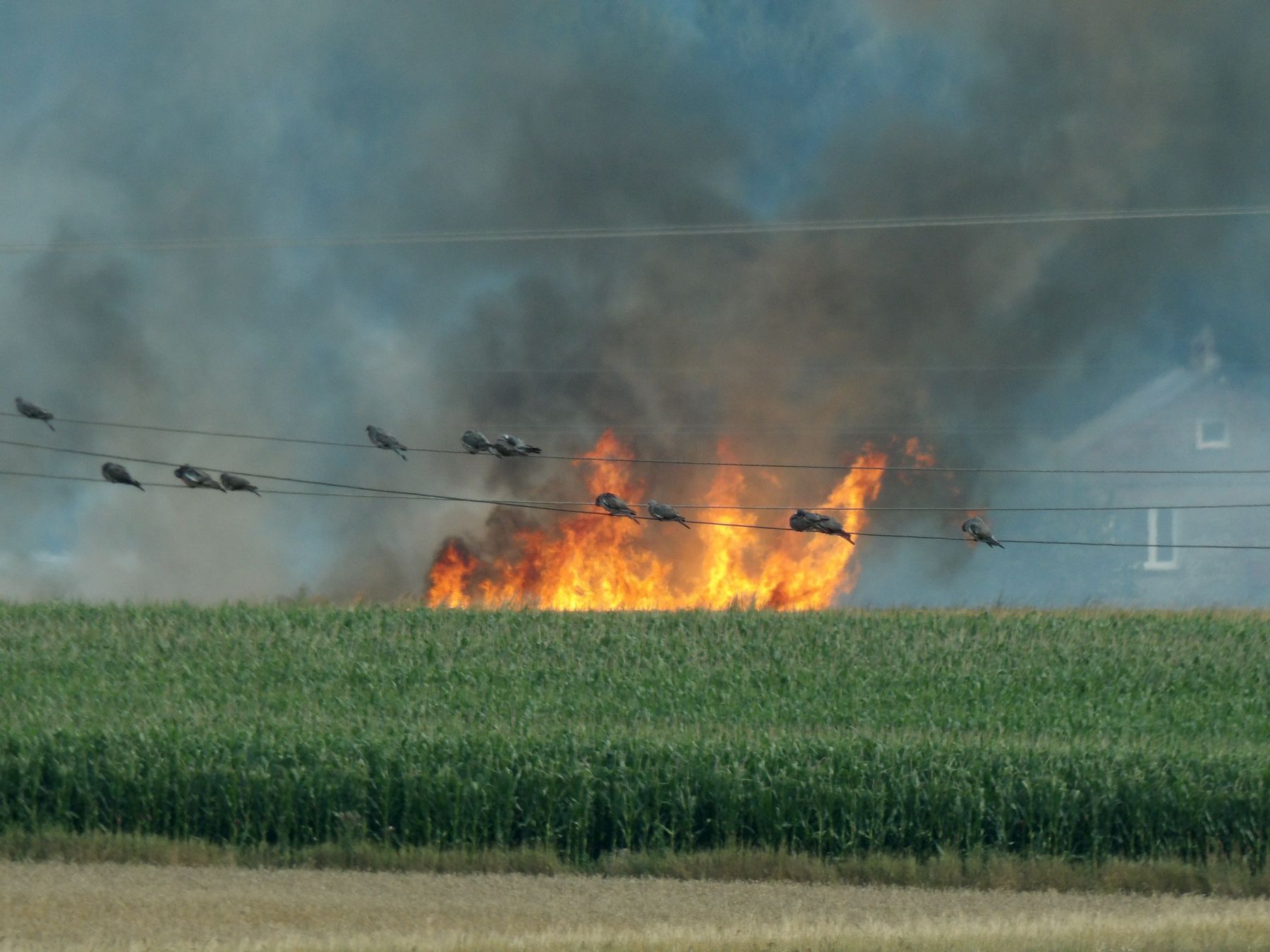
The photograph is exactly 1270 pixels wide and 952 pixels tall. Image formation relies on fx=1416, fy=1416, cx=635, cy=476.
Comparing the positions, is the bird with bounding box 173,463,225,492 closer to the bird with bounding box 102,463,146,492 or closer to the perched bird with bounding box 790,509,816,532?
the bird with bounding box 102,463,146,492

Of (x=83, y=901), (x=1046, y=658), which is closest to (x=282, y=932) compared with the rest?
(x=83, y=901)

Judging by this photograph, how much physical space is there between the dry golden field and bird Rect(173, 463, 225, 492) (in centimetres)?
1407

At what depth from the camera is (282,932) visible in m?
14.4

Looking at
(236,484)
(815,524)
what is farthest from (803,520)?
(236,484)

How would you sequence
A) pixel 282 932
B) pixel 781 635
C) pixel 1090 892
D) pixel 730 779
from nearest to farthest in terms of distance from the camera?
pixel 282 932
pixel 1090 892
pixel 730 779
pixel 781 635

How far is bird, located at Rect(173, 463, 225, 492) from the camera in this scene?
31.0 meters

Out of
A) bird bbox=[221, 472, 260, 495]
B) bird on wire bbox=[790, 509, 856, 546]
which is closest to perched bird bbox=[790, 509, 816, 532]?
bird on wire bbox=[790, 509, 856, 546]

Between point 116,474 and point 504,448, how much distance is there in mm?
9227

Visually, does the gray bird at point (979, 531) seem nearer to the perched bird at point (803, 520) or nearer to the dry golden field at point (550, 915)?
the perched bird at point (803, 520)

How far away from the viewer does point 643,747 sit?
19.1 meters

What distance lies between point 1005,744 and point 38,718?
46.4 feet

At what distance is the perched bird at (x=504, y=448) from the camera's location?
29609 mm

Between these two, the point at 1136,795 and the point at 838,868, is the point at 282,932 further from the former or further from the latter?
the point at 1136,795

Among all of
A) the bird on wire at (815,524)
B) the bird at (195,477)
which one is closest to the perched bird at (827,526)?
the bird on wire at (815,524)
